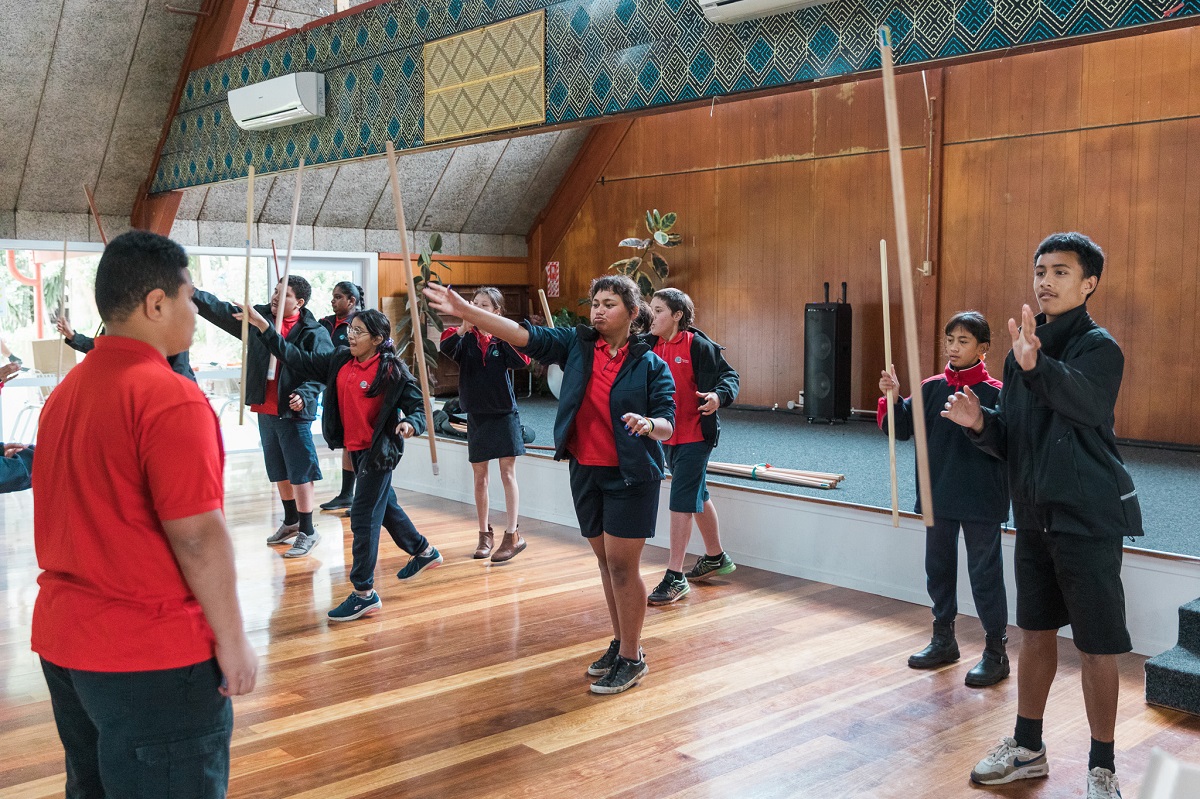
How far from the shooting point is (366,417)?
4.60 m

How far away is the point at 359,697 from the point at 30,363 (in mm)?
7240

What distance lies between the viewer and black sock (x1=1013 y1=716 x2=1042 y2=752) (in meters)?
2.84

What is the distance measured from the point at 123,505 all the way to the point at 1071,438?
2.20 m

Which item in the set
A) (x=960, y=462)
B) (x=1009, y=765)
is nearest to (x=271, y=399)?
(x=960, y=462)

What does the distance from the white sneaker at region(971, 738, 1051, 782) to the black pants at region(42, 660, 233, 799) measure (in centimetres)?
207

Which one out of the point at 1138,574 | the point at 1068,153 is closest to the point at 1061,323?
the point at 1138,574

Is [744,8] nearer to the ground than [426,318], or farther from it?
farther from it

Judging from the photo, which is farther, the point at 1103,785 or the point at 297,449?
the point at 297,449

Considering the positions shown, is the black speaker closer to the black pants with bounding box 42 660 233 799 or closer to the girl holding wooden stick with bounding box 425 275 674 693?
the girl holding wooden stick with bounding box 425 275 674 693

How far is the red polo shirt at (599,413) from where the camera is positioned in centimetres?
348

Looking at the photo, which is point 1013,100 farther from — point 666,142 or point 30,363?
point 30,363

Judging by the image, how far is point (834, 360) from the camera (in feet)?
29.8

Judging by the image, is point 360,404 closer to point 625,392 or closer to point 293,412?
point 293,412

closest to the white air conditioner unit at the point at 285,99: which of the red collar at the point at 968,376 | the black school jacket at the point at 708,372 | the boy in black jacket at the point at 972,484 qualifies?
the black school jacket at the point at 708,372
